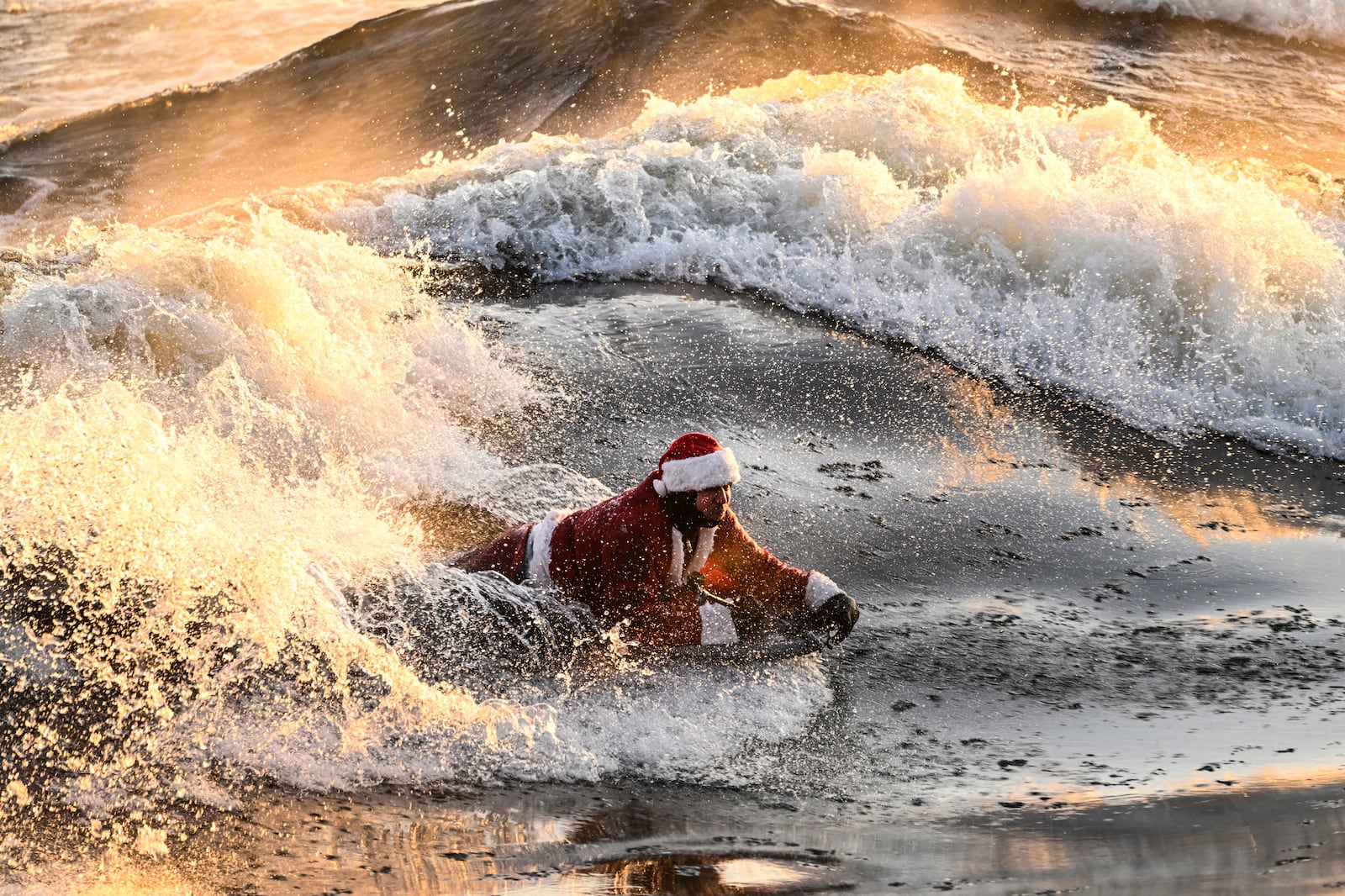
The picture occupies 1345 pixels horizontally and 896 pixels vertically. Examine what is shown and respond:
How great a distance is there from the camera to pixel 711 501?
11.9 feet

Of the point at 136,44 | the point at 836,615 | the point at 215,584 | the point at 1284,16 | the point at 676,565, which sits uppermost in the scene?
the point at 136,44

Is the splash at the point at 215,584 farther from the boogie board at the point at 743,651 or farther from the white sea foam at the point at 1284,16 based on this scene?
the white sea foam at the point at 1284,16

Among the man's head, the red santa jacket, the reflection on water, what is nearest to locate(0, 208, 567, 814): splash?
the reflection on water

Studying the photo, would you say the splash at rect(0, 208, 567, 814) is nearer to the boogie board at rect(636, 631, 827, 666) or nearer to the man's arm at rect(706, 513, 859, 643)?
the boogie board at rect(636, 631, 827, 666)

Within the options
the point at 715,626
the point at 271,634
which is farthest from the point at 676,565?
the point at 271,634

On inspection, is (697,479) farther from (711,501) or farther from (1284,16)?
(1284,16)

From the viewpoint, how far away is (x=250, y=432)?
202 inches

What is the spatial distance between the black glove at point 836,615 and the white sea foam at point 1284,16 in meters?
13.6

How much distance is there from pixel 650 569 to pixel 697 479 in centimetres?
34

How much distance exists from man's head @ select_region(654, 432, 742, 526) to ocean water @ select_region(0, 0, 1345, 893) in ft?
1.75

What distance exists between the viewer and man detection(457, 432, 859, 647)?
3.67m

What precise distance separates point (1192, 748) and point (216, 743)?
280 cm

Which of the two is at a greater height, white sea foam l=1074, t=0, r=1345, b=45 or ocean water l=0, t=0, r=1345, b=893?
white sea foam l=1074, t=0, r=1345, b=45

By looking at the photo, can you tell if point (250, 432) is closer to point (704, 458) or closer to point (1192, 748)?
point (704, 458)
